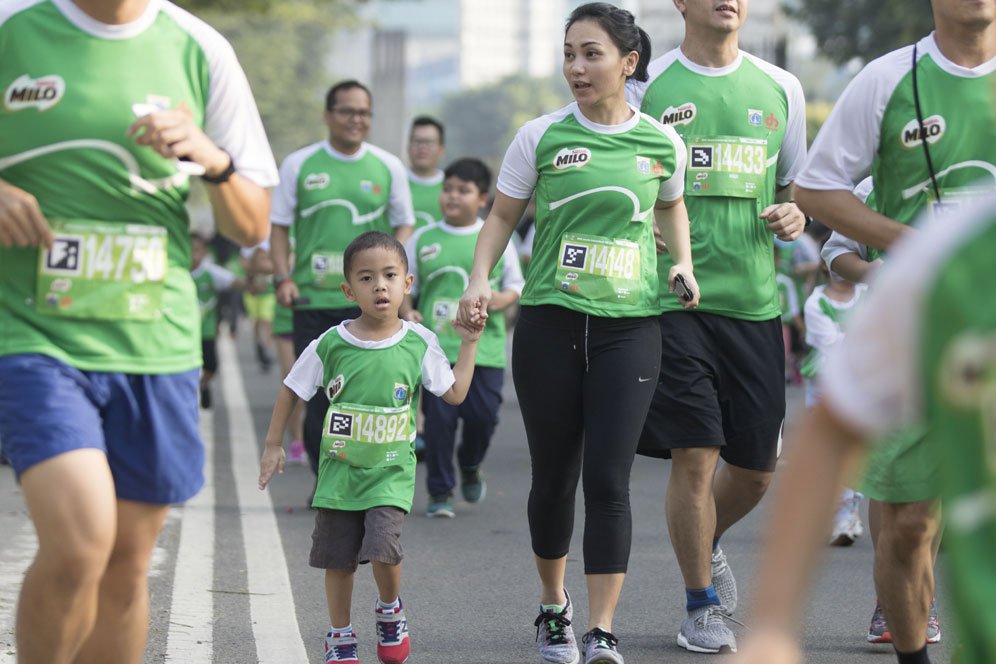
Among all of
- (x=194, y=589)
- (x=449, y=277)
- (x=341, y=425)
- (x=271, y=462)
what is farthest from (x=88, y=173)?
(x=449, y=277)

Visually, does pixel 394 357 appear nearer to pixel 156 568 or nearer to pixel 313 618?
pixel 313 618

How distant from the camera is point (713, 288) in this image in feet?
20.4

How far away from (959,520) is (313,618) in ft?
14.9

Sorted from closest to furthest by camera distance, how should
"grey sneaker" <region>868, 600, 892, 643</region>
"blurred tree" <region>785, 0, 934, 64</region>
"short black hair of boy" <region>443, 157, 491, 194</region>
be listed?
"grey sneaker" <region>868, 600, 892, 643</region>
"short black hair of boy" <region>443, 157, 491, 194</region>
"blurred tree" <region>785, 0, 934, 64</region>

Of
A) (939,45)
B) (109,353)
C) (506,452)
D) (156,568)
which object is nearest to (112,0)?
(109,353)

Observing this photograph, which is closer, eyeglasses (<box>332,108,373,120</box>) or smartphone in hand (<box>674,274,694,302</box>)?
smartphone in hand (<box>674,274,694,302</box>)

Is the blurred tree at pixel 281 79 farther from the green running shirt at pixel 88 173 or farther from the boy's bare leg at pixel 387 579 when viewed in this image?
the green running shirt at pixel 88 173

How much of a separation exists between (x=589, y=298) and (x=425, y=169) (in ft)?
21.0

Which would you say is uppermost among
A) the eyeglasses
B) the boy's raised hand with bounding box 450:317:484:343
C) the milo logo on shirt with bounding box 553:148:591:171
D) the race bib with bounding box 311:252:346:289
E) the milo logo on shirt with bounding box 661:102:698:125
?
the eyeglasses

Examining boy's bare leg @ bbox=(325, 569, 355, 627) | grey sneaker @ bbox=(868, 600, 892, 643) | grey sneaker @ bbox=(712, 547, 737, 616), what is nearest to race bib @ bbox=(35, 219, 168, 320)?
boy's bare leg @ bbox=(325, 569, 355, 627)

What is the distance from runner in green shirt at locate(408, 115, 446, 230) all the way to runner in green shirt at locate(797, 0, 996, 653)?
7158 mm

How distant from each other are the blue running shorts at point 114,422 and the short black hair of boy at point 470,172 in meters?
5.91

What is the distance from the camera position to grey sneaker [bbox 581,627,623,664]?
18.0 ft

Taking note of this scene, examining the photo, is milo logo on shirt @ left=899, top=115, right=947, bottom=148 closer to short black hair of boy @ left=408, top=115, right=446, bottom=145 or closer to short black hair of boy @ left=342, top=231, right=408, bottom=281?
short black hair of boy @ left=342, top=231, right=408, bottom=281
